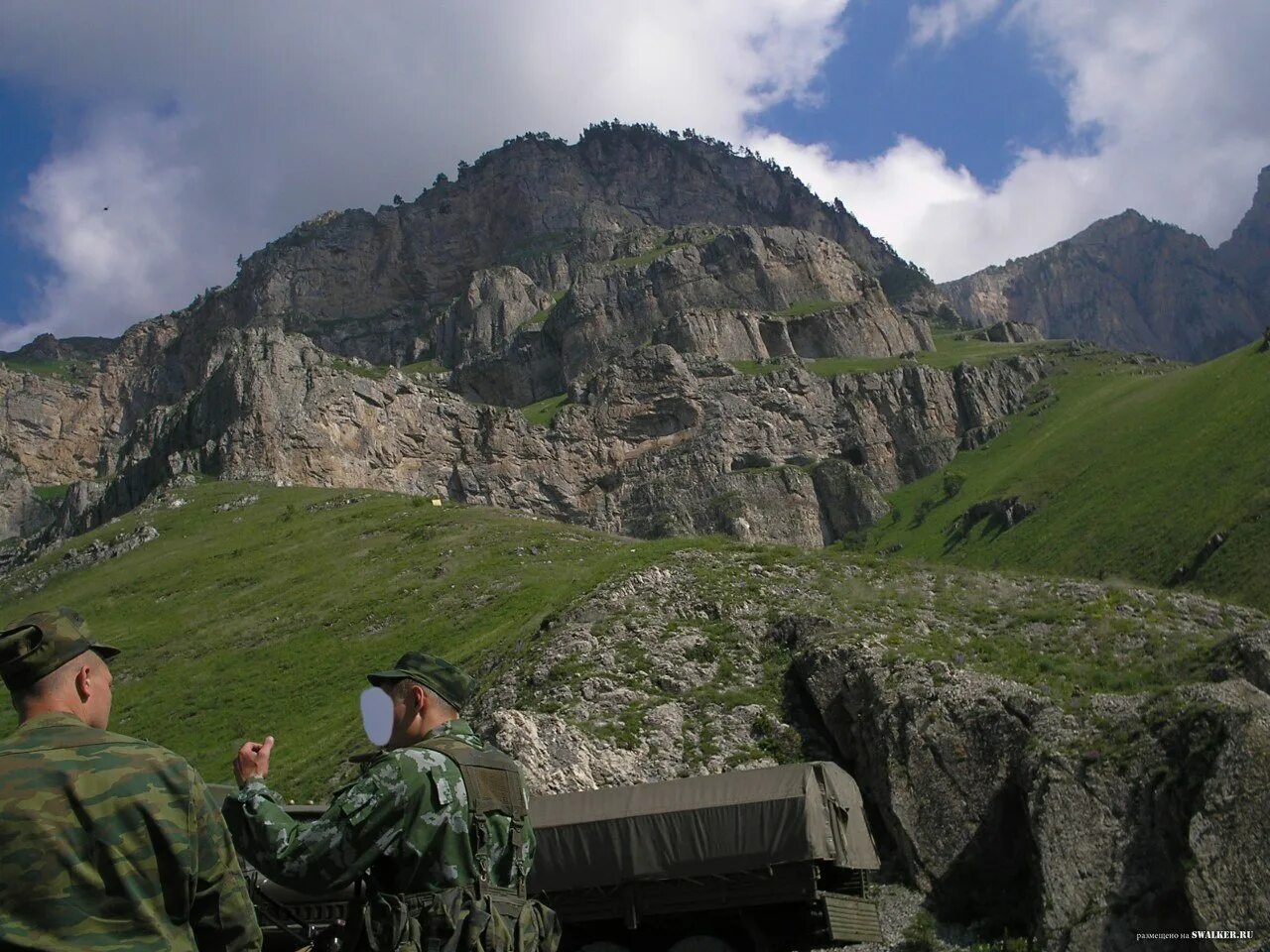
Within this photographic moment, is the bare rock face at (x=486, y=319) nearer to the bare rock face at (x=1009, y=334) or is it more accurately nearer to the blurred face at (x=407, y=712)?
the bare rock face at (x=1009, y=334)

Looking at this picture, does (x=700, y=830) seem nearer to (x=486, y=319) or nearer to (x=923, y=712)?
(x=923, y=712)

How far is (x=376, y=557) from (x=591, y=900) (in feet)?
177

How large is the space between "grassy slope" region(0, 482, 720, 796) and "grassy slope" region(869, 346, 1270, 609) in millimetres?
29865

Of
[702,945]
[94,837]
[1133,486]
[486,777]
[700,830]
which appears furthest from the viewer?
[1133,486]

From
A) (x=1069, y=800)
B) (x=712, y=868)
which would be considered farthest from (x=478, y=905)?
(x=1069, y=800)

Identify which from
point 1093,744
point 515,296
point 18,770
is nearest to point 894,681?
point 1093,744

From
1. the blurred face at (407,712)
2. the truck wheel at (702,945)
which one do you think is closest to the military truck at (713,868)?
the truck wheel at (702,945)

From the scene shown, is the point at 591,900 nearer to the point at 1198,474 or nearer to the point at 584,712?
the point at 584,712

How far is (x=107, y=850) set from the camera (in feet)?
14.4

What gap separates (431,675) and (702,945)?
Result: 29.0 feet

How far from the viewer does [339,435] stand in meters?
120

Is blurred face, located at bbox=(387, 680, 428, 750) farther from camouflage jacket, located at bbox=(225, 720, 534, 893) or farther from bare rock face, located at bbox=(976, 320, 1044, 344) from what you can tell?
bare rock face, located at bbox=(976, 320, 1044, 344)

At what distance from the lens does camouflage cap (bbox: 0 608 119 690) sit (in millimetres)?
4812

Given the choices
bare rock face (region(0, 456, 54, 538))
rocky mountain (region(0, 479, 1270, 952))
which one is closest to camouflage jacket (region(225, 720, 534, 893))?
rocky mountain (region(0, 479, 1270, 952))
